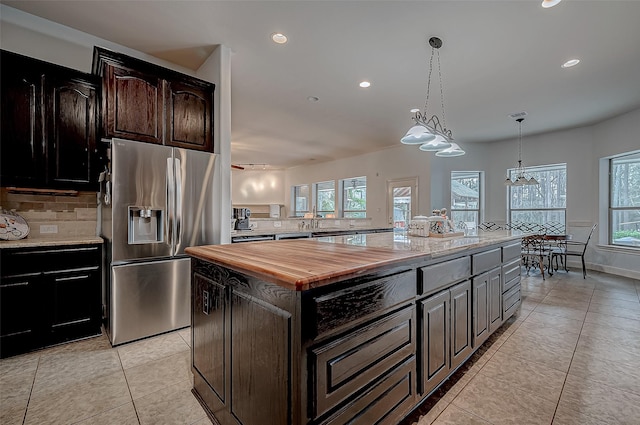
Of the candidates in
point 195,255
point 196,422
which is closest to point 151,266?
point 195,255

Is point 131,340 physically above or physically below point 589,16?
below

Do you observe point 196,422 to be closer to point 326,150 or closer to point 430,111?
point 430,111

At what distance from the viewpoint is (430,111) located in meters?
4.94

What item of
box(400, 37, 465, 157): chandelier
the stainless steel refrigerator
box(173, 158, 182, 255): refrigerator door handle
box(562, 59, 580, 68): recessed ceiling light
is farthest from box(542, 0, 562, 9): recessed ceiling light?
box(173, 158, 182, 255): refrigerator door handle

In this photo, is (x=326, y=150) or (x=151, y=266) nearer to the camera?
(x=151, y=266)

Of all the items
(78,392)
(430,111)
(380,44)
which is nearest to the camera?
(78,392)

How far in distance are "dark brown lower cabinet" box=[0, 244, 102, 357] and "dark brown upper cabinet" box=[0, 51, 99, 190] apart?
2.03ft

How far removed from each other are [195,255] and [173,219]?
1192mm

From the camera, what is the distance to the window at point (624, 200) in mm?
5129

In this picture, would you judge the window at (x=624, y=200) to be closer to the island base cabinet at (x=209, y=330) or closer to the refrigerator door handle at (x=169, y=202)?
the island base cabinet at (x=209, y=330)

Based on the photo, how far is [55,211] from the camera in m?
2.79

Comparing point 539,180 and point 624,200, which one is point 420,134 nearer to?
point 624,200

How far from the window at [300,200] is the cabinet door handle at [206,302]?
8.43m

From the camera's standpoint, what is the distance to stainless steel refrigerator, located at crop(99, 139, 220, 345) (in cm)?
244
